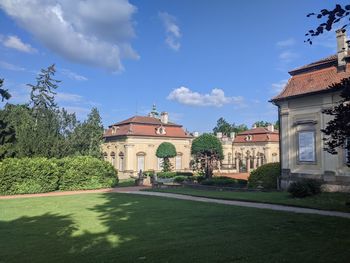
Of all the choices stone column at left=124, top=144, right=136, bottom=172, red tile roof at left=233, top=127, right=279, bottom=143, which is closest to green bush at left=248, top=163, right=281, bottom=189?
Answer: stone column at left=124, top=144, right=136, bottom=172

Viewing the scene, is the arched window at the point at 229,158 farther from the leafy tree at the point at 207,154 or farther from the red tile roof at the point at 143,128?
the leafy tree at the point at 207,154

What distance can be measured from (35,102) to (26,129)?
1552 cm

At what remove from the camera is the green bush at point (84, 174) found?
25.0 metres

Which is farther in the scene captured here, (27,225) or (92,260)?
(27,225)

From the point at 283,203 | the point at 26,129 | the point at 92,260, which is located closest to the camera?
the point at 92,260

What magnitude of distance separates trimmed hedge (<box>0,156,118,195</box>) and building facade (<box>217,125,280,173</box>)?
25625 millimetres

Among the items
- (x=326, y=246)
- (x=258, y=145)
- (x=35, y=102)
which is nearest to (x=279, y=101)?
(x=326, y=246)

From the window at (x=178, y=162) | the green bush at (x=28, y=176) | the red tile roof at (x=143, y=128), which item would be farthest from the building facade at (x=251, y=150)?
the green bush at (x=28, y=176)

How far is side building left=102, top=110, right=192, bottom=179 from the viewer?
140 ft

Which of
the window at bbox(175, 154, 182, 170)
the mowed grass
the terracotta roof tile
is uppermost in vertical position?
the terracotta roof tile

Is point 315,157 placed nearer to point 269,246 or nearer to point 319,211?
point 319,211

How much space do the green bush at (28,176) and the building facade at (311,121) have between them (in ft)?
48.8

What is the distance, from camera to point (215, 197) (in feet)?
54.9

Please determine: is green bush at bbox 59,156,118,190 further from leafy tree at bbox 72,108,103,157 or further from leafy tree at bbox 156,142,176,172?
leafy tree at bbox 156,142,176,172
